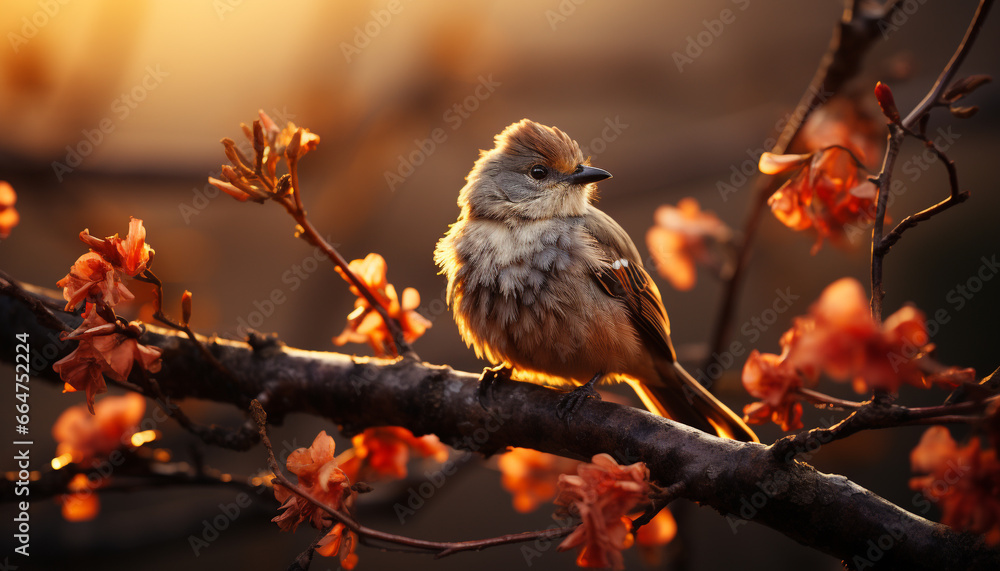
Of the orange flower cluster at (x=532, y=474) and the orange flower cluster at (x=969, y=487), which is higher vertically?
the orange flower cluster at (x=969, y=487)

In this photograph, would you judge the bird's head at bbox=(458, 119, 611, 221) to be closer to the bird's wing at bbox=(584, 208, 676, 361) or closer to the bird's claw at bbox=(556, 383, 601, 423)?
the bird's wing at bbox=(584, 208, 676, 361)

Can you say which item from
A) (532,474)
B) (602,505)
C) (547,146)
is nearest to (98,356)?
(602,505)

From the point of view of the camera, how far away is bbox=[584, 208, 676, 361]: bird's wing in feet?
5.98

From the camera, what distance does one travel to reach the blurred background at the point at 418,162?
Answer: 246cm

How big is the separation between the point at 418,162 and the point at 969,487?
A: 3693mm

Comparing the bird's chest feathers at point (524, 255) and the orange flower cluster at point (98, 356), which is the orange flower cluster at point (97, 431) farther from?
the bird's chest feathers at point (524, 255)

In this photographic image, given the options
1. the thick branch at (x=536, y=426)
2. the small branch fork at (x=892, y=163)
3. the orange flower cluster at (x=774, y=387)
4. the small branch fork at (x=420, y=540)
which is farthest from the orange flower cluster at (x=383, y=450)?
the small branch fork at (x=892, y=163)

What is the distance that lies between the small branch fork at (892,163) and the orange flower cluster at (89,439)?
1688 mm

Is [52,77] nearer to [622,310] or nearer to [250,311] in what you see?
[250,311]

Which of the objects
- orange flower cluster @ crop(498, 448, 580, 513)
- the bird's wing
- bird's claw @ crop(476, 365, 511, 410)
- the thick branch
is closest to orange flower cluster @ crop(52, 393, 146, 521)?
the thick branch

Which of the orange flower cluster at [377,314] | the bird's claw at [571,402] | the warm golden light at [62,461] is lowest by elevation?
the bird's claw at [571,402]

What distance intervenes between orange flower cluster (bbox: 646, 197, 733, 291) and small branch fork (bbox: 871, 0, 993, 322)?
1.10 meters

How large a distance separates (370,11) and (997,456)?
3.38m

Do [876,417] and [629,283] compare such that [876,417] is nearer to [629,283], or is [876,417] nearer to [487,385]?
[487,385]
